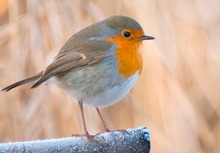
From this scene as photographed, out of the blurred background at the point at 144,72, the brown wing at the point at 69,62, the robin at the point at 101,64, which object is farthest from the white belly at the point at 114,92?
the blurred background at the point at 144,72

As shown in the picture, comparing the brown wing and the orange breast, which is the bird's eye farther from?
the brown wing

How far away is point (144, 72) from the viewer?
8.25 ft

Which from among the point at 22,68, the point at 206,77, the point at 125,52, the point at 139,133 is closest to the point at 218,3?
the point at 206,77

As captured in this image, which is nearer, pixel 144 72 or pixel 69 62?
pixel 69 62

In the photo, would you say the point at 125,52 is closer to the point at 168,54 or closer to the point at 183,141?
the point at 168,54

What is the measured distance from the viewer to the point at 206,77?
260 centimetres

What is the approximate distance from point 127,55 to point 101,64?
11 centimetres

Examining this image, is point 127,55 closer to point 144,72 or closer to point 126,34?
point 126,34

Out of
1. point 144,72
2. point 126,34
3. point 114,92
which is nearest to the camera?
point 114,92

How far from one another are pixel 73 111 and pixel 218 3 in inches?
38.9

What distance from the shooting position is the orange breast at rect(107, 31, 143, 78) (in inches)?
72.6

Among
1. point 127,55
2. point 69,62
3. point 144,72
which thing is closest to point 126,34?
point 127,55

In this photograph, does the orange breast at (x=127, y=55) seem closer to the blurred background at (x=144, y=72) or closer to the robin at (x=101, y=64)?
the robin at (x=101, y=64)

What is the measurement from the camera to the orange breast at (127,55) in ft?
6.05
